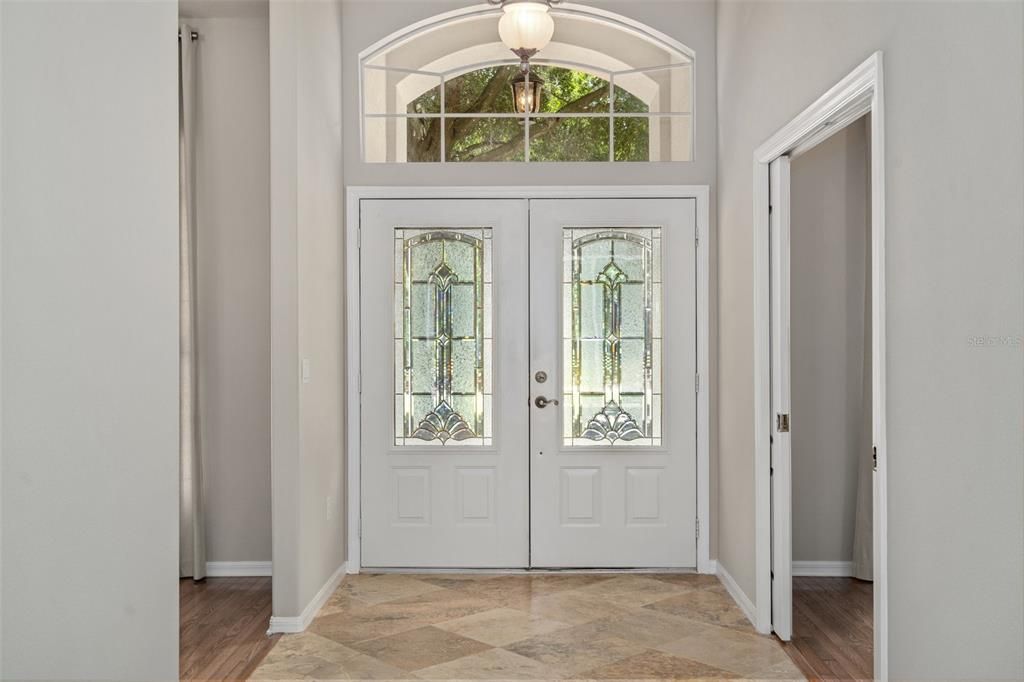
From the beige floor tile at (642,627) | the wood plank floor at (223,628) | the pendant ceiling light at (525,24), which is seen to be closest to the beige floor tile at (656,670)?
the beige floor tile at (642,627)

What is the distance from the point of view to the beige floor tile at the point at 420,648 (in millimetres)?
3477

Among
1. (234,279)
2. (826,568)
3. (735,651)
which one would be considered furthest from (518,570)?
(234,279)

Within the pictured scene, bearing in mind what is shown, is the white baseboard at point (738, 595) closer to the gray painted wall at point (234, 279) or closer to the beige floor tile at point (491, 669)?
the beige floor tile at point (491, 669)

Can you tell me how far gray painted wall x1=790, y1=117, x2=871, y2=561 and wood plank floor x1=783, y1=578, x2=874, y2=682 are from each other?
261mm

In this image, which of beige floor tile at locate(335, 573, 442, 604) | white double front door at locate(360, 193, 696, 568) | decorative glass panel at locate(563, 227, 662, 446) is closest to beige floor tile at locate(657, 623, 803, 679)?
white double front door at locate(360, 193, 696, 568)

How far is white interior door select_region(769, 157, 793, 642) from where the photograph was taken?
371 centimetres

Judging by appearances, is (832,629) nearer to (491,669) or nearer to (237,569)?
(491,669)
